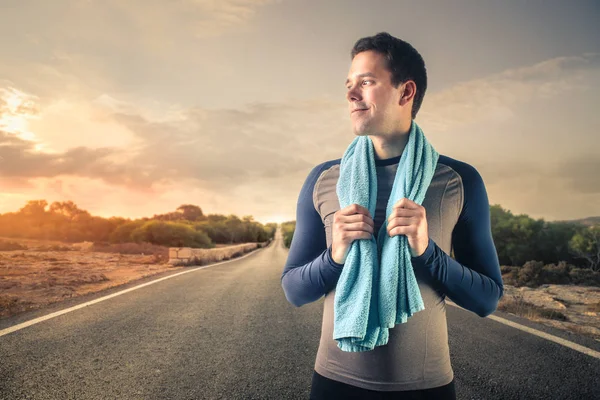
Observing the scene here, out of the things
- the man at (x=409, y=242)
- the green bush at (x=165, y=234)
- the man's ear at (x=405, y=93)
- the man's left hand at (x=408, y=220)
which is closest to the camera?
the man's left hand at (x=408, y=220)

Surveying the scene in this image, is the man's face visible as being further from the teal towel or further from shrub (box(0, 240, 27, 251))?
shrub (box(0, 240, 27, 251))

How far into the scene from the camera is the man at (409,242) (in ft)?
4.68

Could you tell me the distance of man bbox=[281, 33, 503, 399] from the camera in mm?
1426

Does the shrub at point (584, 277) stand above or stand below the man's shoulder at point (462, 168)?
below

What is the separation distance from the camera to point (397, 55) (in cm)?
153

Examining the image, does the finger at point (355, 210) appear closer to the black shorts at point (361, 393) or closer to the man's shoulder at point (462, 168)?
the man's shoulder at point (462, 168)

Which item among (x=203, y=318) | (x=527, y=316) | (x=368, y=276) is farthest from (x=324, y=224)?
(x=527, y=316)

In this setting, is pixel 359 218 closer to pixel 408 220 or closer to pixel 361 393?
pixel 408 220

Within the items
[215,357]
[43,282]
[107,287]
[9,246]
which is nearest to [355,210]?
[215,357]

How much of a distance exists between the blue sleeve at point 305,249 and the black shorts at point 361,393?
0.31m

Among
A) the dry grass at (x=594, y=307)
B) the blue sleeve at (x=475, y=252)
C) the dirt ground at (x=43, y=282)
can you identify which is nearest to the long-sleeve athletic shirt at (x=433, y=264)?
the blue sleeve at (x=475, y=252)

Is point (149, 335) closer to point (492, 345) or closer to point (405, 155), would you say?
point (492, 345)

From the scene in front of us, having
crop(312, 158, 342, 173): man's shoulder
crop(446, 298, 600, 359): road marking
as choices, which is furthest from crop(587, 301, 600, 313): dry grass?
crop(312, 158, 342, 173): man's shoulder

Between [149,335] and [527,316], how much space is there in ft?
18.6
